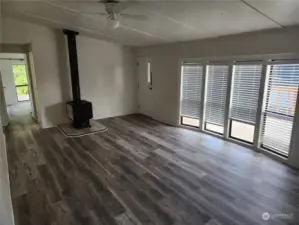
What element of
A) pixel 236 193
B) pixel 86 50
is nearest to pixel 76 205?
pixel 236 193

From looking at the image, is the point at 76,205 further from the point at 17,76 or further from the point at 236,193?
the point at 17,76

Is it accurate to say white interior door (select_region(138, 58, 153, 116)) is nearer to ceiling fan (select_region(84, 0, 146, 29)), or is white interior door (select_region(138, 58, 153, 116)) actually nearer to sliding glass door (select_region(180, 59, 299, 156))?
sliding glass door (select_region(180, 59, 299, 156))

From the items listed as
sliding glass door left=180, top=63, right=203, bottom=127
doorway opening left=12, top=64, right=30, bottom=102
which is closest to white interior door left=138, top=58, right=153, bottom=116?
sliding glass door left=180, top=63, right=203, bottom=127

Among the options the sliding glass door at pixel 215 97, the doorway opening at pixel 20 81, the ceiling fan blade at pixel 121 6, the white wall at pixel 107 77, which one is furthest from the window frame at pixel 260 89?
the doorway opening at pixel 20 81

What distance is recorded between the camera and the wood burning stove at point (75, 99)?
5.13 metres

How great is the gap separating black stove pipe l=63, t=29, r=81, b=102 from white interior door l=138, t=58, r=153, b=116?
217 centimetres

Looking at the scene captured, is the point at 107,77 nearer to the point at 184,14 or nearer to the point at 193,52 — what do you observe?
the point at 193,52

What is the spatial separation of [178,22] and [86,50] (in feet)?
11.1

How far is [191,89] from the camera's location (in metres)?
5.07

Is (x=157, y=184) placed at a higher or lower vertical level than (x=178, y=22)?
lower

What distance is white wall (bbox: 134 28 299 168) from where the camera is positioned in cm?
326

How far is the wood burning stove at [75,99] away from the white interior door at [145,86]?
203 centimetres

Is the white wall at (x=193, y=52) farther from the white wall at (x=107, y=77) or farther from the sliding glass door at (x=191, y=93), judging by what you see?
the white wall at (x=107, y=77)

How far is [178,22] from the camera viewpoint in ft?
10.8
